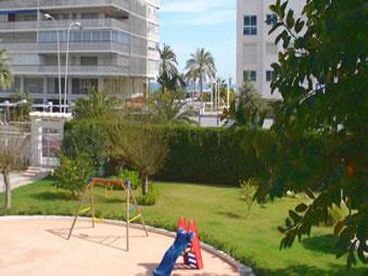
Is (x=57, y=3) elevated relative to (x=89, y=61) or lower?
elevated

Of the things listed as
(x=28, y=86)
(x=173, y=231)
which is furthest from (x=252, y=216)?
(x=28, y=86)

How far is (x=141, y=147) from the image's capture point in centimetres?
2192

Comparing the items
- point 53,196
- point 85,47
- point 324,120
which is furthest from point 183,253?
point 85,47

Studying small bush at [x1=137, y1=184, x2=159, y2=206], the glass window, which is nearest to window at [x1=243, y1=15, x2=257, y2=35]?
the glass window

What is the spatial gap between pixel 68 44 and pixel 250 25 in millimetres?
23419

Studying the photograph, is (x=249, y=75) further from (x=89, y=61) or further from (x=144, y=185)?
(x=144, y=185)

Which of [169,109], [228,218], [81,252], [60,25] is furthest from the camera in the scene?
[60,25]

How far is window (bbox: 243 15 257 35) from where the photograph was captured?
54531mm

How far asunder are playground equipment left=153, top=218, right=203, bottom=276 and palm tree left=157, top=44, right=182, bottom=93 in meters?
70.4

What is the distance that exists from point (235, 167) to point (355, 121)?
2133 cm

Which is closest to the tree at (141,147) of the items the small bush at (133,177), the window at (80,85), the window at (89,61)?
the small bush at (133,177)

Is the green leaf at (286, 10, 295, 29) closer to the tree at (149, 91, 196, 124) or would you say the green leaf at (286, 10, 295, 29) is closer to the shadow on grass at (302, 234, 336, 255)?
the shadow on grass at (302, 234, 336, 255)

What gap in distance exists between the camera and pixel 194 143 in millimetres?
25375

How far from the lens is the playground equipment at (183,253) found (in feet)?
36.0
